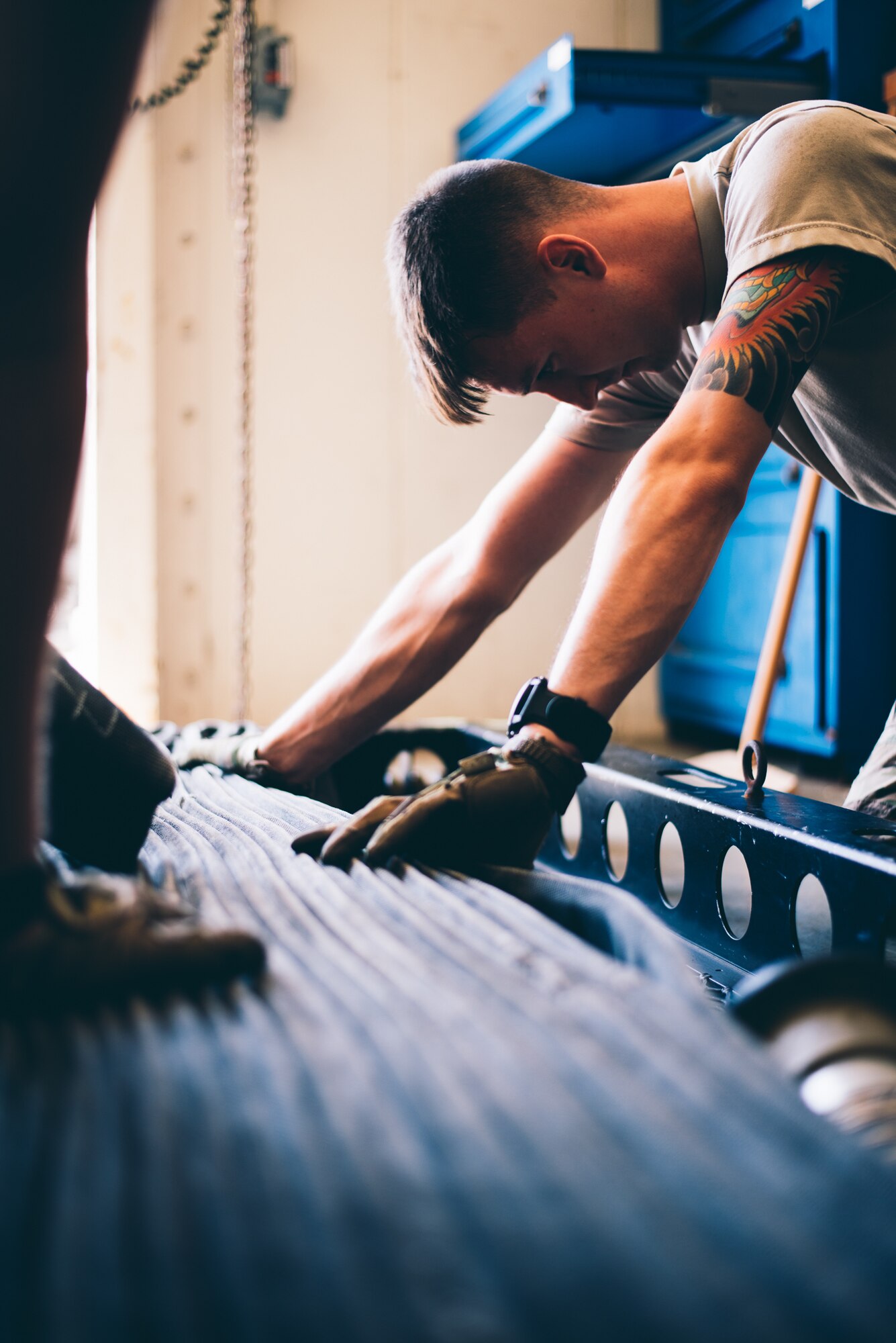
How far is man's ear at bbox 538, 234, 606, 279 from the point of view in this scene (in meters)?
1.09

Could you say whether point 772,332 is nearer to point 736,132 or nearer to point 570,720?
point 570,720

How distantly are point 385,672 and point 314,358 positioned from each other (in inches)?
88.3

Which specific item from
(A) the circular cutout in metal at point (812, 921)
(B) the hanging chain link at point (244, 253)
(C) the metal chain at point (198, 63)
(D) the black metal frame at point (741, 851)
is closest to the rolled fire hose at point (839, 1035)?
(A) the circular cutout in metal at point (812, 921)

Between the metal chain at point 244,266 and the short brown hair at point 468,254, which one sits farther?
the metal chain at point 244,266

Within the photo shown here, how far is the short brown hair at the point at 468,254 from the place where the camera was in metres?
1.08

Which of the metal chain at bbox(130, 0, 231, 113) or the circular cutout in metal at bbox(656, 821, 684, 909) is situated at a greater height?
the metal chain at bbox(130, 0, 231, 113)

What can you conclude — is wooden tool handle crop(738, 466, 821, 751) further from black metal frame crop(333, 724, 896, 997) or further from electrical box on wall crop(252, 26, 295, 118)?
electrical box on wall crop(252, 26, 295, 118)

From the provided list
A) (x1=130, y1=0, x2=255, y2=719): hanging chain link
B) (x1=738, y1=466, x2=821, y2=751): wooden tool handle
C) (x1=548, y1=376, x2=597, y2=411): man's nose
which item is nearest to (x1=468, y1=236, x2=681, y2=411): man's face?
(x1=548, y1=376, x2=597, y2=411): man's nose

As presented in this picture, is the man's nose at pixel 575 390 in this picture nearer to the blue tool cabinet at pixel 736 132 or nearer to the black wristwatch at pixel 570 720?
the black wristwatch at pixel 570 720

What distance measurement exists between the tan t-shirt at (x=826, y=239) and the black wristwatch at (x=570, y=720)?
1.47 feet

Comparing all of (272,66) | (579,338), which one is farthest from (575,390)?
(272,66)

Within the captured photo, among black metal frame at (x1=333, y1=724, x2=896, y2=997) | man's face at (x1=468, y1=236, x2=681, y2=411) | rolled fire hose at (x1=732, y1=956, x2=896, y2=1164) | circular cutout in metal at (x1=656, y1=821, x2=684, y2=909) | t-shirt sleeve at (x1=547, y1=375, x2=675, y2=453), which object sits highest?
man's face at (x1=468, y1=236, x2=681, y2=411)

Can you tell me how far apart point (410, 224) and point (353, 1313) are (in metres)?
1.06

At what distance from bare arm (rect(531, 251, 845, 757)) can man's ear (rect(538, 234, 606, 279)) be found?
23cm
